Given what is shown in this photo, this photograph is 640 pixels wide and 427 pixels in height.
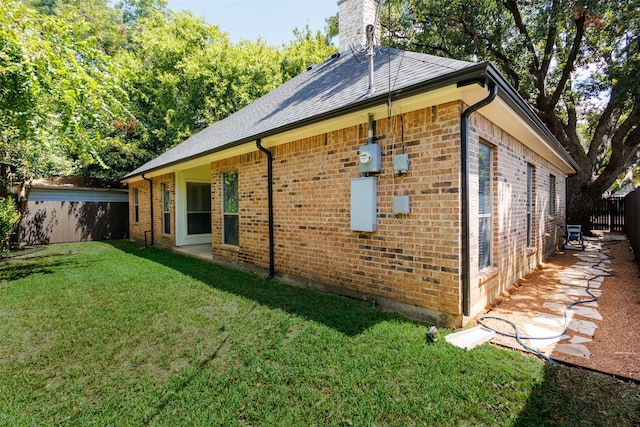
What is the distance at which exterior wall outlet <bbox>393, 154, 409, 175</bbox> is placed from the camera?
3.81 metres

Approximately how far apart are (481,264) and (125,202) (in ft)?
53.6

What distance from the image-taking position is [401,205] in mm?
3846

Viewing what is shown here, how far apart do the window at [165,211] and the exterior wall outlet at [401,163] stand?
9.20m

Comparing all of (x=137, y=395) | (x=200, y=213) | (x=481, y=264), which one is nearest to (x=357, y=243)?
(x=481, y=264)

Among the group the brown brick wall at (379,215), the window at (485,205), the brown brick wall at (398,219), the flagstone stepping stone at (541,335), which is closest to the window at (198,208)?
the brown brick wall at (398,219)

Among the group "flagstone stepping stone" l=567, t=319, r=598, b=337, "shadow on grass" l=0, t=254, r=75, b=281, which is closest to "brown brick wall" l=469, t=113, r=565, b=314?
"flagstone stepping stone" l=567, t=319, r=598, b=337

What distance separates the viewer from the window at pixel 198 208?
10383mm

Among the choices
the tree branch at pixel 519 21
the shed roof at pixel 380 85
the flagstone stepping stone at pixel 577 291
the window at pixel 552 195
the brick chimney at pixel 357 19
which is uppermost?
the tree branch at pixel 519 21

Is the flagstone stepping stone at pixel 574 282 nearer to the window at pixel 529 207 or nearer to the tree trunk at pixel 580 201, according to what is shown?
the window at pixel 529 207

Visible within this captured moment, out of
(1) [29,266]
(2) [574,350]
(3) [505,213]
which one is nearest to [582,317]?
(2) [574,350]

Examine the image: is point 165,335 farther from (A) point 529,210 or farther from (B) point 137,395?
(A) point 529,210

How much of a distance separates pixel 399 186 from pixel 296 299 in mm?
2298

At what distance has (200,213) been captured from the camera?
1072cm

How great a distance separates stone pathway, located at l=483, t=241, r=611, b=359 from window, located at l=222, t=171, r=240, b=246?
5.51m
